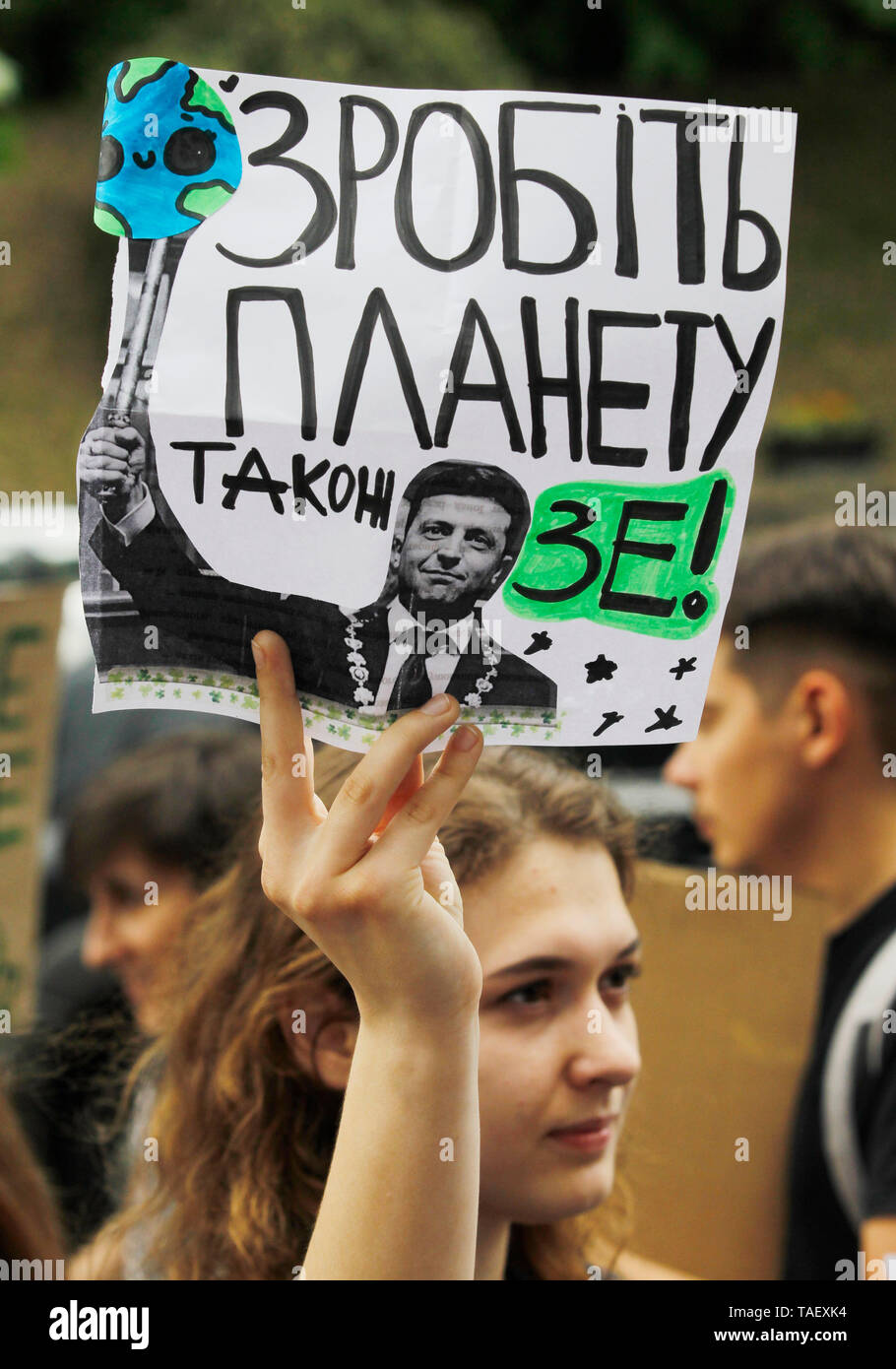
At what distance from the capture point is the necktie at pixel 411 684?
125 cm

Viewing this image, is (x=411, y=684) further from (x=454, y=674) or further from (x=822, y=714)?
(x=822, y=714)

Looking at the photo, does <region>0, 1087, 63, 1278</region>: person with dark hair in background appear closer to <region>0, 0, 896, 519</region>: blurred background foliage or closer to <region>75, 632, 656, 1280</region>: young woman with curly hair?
<region>75, 632, 656, 1280</region>: young woman with curly hair

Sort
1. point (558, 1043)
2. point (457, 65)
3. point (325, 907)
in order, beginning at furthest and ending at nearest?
1. point (457, 65)
2. point (558, 1043)
3. point (325, 907)

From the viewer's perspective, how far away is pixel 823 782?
7.87ft

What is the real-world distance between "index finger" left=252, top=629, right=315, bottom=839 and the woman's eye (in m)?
0.44

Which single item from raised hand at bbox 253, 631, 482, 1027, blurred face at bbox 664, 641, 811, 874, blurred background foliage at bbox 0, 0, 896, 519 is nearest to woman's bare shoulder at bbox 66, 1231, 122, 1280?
raised hand at bbox 253, 631, 482, 1027

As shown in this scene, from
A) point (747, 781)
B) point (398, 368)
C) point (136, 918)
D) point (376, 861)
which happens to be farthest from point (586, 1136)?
point (136, 918)

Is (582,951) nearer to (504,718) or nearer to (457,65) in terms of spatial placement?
(504,718)

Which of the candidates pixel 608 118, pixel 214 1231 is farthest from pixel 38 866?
pixel 608 118

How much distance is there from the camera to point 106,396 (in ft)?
3.91

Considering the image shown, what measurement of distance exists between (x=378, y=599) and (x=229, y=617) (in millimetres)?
134

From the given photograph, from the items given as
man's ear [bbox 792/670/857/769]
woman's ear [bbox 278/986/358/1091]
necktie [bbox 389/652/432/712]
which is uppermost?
man's ear [bbox 792/670/857/769]

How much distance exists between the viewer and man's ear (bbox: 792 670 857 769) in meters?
2.40

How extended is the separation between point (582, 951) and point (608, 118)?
895 mm
